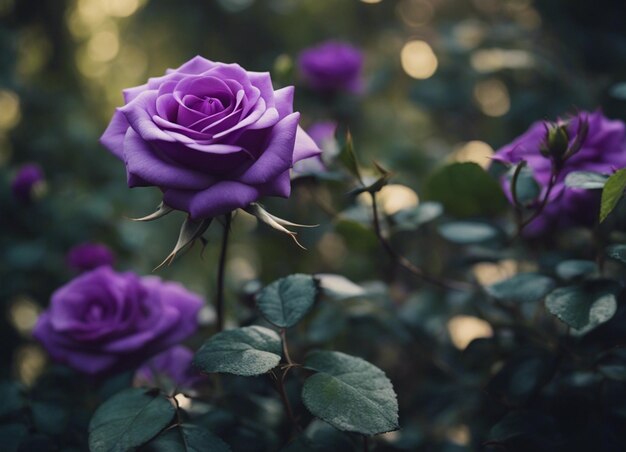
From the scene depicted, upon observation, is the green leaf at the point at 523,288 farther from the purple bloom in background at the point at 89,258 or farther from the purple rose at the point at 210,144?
the purple bloom in background at the point at 89,258

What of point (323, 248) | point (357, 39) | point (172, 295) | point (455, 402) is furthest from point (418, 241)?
point (357, 39)

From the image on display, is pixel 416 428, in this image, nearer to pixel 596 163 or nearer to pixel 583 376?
pixel 583 376

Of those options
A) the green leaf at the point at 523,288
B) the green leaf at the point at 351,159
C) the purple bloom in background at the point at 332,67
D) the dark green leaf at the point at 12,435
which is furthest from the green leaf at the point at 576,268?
the purple bloom in background at the point at 332,67

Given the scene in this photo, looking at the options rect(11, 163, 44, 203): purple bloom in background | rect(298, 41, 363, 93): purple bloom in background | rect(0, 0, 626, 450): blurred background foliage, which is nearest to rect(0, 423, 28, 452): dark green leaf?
rect(0, 0, 626, 450): blurred background foliage

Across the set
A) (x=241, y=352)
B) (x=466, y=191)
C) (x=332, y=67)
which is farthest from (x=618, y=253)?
(x=332, y=67)

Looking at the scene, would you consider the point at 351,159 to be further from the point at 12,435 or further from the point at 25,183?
the point at 25,183

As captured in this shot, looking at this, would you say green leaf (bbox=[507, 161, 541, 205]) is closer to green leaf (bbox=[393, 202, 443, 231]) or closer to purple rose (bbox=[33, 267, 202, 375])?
green leaf (bbox=[393, 202, 443, 231])
